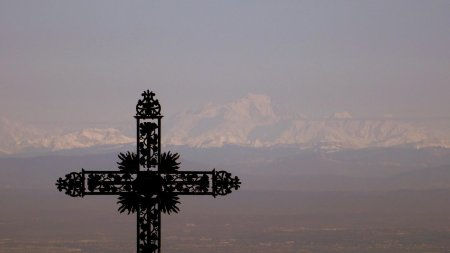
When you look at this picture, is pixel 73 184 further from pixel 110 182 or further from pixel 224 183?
pixel 224 183

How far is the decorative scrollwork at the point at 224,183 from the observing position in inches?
1181

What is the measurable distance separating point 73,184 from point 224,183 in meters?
3.08

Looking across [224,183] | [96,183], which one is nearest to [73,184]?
[96,183]

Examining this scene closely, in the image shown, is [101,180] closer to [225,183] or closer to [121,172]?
[121,172]

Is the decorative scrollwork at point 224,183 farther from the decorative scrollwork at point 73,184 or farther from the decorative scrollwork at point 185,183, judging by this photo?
the decorative scrollwork at point 73,184

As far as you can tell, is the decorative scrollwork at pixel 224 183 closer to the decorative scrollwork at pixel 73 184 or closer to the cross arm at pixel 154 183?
the cross arm at pixel 154 183

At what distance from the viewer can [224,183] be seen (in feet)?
98.9

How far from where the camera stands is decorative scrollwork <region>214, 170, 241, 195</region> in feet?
98.4

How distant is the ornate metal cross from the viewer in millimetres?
29844

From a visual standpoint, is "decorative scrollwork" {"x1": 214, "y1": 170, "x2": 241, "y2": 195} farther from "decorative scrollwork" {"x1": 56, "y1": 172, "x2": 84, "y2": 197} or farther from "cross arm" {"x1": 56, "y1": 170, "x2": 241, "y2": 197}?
"decorative scrollwork" {"x1": 56, "y1": 172, "x2": 84, "y2": 197}

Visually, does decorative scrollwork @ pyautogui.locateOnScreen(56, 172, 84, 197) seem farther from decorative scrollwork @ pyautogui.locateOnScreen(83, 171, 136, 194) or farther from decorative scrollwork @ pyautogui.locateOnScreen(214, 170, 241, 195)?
decorative scrollwork @ pyautogui.locateOnScreen(214, 170, 241, 195)

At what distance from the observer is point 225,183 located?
1186 inches

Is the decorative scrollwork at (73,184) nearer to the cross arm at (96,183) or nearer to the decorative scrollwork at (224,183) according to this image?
the cross arm at (96,183)

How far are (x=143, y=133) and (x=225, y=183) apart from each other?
195 centimetres
